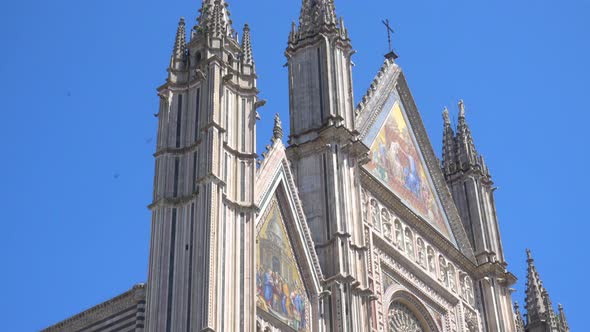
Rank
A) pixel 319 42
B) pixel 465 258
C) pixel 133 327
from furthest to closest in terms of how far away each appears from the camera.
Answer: pixel 465 258, pixel 319 42, pixel 133 327

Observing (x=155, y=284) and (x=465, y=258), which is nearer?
(x=155, y=284)

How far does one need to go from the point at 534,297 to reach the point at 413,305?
7645mm

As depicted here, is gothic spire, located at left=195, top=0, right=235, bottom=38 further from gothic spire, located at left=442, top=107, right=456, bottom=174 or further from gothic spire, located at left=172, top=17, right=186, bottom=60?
gothic spire, located at left=442, top=107, right=456, bottom=174

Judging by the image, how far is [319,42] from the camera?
28422mm

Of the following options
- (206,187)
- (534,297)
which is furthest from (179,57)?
(534,297)

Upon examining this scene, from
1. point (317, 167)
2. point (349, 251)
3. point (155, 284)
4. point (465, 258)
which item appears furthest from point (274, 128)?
point (465, 258)

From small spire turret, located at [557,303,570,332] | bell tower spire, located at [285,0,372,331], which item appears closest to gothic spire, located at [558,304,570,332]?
small spire turret, located at [557,303,570,332]

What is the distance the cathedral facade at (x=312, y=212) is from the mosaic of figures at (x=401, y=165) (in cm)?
5

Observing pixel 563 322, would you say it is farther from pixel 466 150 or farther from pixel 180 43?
pixel 180 43

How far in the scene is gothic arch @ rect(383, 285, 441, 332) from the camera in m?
27.3

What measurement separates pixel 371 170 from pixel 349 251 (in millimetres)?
4089

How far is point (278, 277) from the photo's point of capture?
2261 cm

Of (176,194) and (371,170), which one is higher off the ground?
(371,170)

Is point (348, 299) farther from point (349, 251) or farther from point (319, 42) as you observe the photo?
point (319, 42)
